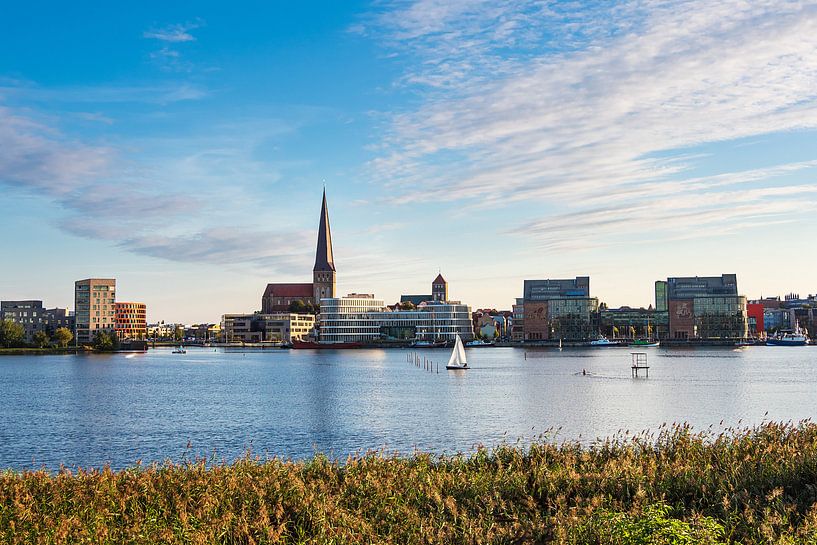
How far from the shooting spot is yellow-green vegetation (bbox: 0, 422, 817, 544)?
14.3 metres

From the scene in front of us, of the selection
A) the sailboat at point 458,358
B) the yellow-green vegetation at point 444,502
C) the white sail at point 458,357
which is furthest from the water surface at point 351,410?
the white sail at point 458,357

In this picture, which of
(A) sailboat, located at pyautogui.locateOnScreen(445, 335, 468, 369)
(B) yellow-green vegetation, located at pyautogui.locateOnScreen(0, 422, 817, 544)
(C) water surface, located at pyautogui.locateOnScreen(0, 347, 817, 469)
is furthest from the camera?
(A) sailboat, located at pyautogui.locateOnScreen(445, 335, 468, 369)

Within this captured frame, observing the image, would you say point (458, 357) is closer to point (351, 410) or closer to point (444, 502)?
point (351, 410)

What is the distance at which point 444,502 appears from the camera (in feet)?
56.1

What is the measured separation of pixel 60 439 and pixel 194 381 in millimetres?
64625

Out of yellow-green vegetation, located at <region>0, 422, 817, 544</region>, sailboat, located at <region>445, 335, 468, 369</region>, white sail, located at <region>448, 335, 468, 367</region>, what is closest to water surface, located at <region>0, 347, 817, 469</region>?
yellow-green vegetation, located at <region>0, 422, 817, 544</region>

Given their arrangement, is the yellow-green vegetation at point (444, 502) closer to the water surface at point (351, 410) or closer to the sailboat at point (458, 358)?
the water surface at point (351, 410)

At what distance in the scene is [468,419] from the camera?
57.2m

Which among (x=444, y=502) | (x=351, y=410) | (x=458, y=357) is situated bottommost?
(x=351, y=410)

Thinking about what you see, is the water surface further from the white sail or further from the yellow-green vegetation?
the white sail

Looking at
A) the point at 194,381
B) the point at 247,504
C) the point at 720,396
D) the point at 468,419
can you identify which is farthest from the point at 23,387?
the point at 247,504

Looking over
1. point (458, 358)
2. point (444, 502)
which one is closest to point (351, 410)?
point (444, 502)

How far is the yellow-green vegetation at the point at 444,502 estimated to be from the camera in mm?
14312

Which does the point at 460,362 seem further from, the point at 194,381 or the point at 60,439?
the point at 60,439
